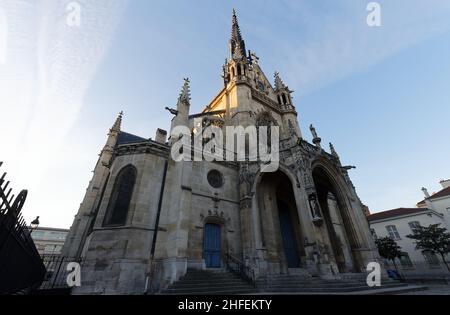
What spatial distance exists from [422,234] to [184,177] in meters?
25.5

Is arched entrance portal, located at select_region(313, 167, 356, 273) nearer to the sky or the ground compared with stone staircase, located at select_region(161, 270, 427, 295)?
nearer to the sky

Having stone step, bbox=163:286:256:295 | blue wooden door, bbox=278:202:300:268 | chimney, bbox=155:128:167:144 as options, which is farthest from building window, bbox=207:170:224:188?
stone step, bbox=163:286:256:295

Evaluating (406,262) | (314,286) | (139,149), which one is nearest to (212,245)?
(314,286)

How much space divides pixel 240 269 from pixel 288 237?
4.84 metres

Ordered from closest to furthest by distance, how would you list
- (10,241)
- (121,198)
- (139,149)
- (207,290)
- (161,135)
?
(10,241) < (207,290) < (121,198) < (139,149) < (161,135)

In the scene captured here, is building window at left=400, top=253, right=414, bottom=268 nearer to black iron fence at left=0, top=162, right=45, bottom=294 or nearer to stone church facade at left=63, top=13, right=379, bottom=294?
stone church facade at left=63, top=13, right=379, bottom=294

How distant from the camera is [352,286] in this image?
8.57 metres

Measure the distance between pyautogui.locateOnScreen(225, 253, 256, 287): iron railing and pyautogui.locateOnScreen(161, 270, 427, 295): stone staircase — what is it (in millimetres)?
304

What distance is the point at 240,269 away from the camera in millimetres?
11961

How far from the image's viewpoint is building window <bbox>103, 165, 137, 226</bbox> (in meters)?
12.0

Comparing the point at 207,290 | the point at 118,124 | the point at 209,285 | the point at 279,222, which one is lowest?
the point at 207,290

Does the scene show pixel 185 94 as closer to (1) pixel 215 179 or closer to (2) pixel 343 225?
(1) pixel 215 179

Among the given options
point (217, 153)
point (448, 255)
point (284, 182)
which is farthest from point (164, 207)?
point (448, 255)

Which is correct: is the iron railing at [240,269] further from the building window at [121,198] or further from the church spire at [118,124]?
the church spire at [118,124]
